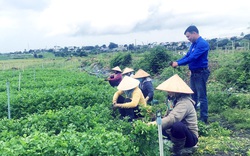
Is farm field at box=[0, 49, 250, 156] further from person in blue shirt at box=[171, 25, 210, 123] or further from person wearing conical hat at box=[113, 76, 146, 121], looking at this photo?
Answer: person in blue shirt at box=[171, 25, 210, 123]

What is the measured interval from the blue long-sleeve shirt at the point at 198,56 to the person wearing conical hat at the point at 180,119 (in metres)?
1.86

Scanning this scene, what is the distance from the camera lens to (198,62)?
7098 millimetres

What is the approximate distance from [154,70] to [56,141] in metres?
16.5

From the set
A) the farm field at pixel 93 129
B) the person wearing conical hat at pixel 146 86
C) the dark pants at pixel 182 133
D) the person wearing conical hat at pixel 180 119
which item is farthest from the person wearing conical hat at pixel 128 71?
the dark pants at pixel 182 133

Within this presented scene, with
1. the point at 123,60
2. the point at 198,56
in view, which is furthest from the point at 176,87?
the point at 123,60

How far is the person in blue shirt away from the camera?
6.91 metres

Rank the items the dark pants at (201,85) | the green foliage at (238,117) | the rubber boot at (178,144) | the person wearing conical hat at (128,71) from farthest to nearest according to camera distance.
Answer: the person wearing conical hat at (128,71) → the green foliage at (238,117) → the dark pants at (201,85) → the rubber boot at (178,144)

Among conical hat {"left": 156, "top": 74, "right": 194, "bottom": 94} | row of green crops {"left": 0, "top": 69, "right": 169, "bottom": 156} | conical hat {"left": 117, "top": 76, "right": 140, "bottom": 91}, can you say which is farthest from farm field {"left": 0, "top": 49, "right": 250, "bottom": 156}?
conical hat {"left": 117, "top": 76, "right": 140, "bottom": 91}

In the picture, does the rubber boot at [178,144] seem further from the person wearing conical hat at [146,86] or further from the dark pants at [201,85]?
the person wearing conical hat at [146,86]

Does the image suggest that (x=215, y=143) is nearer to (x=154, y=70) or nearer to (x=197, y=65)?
(x=197, y=65)

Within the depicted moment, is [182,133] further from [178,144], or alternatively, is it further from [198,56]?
[198,56]

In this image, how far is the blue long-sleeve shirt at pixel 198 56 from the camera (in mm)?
6910

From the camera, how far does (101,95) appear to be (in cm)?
827

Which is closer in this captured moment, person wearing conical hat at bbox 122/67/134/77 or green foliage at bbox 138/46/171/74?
person wearing conical hat at bbox 122/67/134/77
